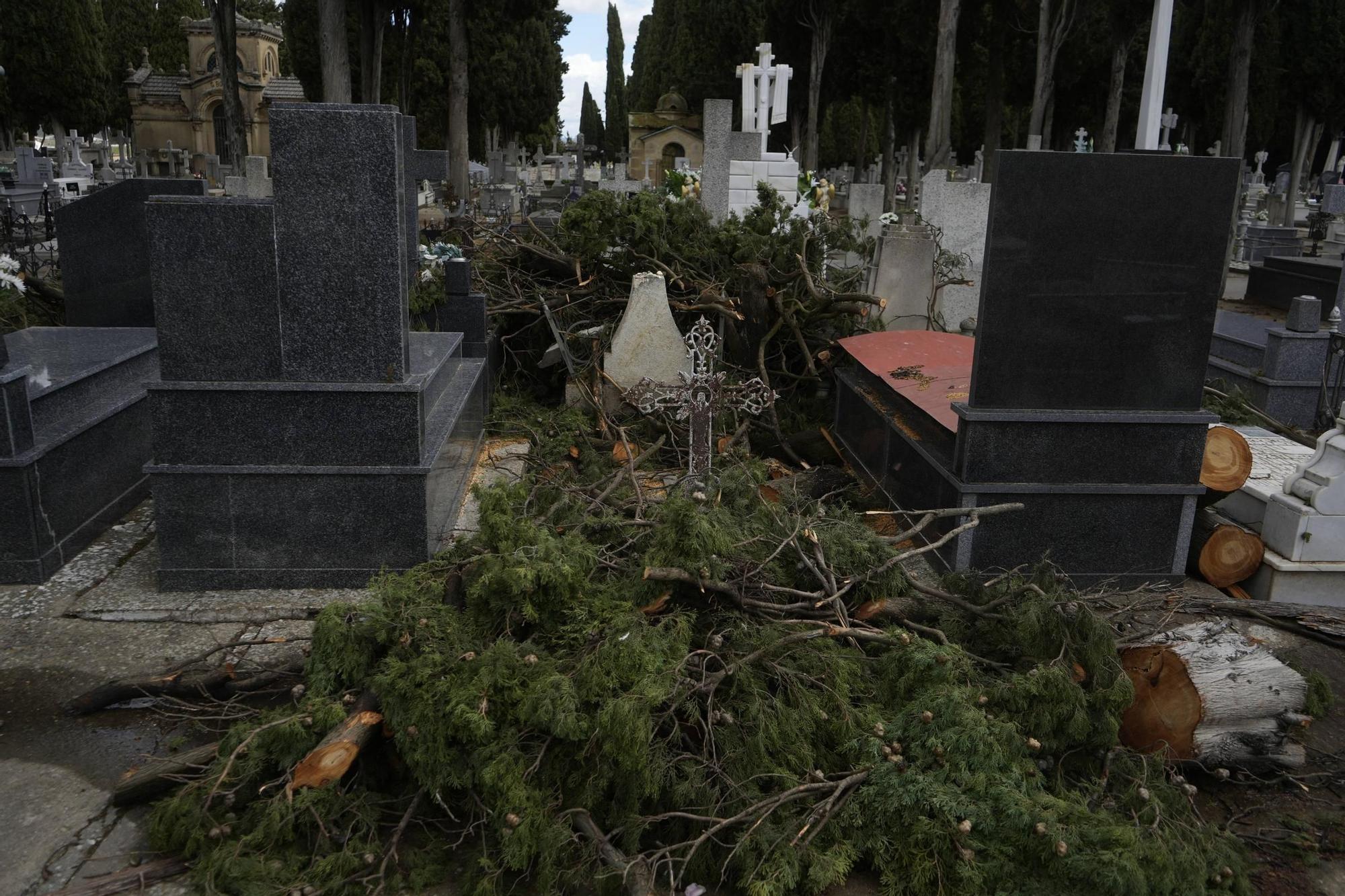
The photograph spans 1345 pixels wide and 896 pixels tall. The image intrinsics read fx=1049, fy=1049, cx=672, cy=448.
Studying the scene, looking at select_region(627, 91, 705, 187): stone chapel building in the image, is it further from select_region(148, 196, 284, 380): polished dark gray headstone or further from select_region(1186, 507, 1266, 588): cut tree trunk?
select_region(148, 196, 284, 380): polished dark gray headstone

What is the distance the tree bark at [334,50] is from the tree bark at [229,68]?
9.51 feet

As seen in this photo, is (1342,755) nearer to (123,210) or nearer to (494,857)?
(494,857)

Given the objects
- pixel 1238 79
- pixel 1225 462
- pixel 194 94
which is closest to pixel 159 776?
pixel 1225 462

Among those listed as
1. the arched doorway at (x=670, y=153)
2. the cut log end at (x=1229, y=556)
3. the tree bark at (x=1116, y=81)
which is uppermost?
the tree bark at (x=1116, y=81)

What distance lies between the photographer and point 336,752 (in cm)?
293

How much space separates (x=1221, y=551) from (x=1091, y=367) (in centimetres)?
115

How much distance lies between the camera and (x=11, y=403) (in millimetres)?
4449

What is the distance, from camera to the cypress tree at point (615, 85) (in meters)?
61.9

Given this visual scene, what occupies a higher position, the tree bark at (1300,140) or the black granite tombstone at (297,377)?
the tree bark at (1300,140)

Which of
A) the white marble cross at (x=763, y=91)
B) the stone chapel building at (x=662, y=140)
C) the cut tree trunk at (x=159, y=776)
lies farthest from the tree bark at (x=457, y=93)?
the cut tree trunk at (x=159, y=776)

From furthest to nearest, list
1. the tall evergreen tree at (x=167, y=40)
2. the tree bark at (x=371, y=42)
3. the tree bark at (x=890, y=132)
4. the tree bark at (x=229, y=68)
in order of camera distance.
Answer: the tall evergreen tree at (x=167, y=40) → the tree bark at (x=890, y=132) → the tree bark at (x=371, y=42) → the tree bark at (x=229, y=68)

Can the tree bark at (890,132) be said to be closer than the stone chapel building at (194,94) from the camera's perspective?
Yes

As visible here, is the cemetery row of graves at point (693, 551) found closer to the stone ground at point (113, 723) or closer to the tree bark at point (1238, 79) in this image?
the stone ground at point (113, 723)

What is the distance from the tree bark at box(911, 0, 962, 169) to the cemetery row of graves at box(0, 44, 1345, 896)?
14.4 metres
